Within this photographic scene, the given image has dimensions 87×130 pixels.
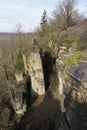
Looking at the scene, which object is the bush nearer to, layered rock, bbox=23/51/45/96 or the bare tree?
layered rock, bbox=23/51/45/96

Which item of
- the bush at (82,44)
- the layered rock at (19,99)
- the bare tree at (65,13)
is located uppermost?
the bare tree at (65,13)

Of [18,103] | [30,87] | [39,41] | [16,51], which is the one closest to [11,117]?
[18,103]

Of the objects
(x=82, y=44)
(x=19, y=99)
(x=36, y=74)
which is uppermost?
(x=82, y=44)

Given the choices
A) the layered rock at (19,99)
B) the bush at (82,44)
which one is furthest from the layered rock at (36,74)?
the bush at (82,44)

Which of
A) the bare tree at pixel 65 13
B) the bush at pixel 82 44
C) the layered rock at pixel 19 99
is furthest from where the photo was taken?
the bare tree at pixel 65 13

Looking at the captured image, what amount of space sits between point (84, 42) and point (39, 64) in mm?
4714

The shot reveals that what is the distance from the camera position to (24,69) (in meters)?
22.7

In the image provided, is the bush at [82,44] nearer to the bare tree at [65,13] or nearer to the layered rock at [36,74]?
the layered rock at [36,74]

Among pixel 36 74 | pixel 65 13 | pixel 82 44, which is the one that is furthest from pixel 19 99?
pixel 65 13

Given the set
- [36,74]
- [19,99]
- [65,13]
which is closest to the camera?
[19,99]

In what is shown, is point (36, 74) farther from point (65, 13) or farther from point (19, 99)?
point (65, 13)

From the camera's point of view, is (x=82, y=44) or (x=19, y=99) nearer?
(x=82, y=44)

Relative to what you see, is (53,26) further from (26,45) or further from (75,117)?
(75,117)

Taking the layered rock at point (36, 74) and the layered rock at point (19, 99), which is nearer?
the layered rock at point (19, 99)
